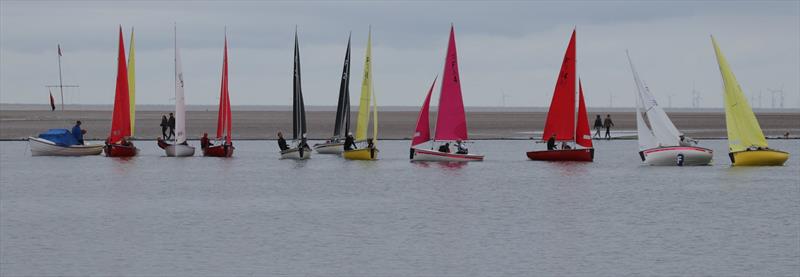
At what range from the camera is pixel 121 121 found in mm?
71438

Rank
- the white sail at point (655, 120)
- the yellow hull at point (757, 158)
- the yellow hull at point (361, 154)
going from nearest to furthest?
1. the yellow hull at point (757, 158)
2. the white sail at point (655, 120)
3. the yellow hull at point (361, 154)

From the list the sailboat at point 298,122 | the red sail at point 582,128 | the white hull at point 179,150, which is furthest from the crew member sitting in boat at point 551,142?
the white hull at point 179,150

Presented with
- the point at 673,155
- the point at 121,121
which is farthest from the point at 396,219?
the point at 121,121

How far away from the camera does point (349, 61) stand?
75.3 m

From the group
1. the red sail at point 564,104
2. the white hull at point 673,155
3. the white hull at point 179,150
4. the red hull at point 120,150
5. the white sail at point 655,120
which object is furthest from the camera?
the white hull at point 179,150

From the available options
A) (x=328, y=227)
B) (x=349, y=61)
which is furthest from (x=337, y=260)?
(x=349, y=61)

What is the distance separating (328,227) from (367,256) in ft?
22.7

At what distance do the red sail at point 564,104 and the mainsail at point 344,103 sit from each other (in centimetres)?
1339

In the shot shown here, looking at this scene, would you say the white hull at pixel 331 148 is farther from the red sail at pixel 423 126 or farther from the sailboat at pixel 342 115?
the red sail at pixel 423 126

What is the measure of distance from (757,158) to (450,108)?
15.8 m

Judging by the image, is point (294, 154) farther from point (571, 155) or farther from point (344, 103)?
point (571, 155)

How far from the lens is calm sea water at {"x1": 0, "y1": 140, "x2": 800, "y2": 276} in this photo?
3083 centimetres

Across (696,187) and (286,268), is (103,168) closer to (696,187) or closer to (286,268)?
(696,187)

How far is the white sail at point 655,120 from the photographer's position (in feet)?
208
